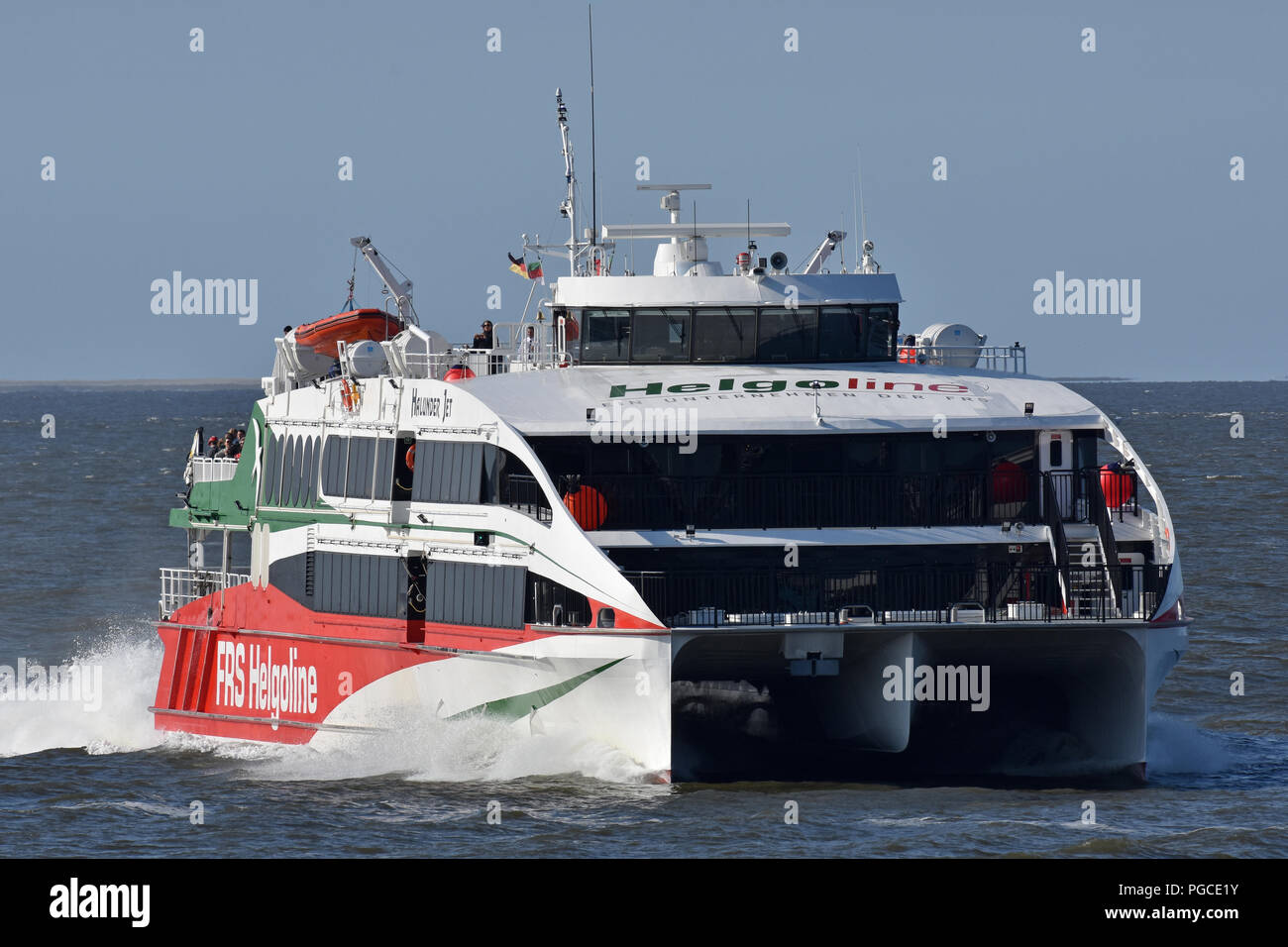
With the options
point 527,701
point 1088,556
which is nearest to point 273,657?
point 527,701

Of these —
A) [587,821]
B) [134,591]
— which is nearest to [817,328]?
[587,821]

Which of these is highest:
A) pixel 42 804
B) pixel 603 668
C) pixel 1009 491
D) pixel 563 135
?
pixel 563 135

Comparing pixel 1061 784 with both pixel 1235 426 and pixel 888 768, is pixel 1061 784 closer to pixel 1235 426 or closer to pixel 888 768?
pixel 888 768

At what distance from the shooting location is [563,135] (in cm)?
3197

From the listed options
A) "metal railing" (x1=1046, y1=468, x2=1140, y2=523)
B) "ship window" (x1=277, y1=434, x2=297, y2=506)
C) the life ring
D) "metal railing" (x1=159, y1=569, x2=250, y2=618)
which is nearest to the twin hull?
"ship window" (x1=277, y1=434, x2=297, y2=506)

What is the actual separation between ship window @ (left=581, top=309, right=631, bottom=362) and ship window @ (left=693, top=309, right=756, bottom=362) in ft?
3.15

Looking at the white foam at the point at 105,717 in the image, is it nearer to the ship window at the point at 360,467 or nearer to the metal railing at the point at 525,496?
the ship window at the point at 360,467

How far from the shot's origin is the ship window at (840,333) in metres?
28.1

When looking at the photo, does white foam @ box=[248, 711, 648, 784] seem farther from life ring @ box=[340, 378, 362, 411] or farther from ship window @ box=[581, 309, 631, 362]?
ship window @ box=[581, 309, 631, 362]

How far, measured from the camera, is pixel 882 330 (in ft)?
93.3
